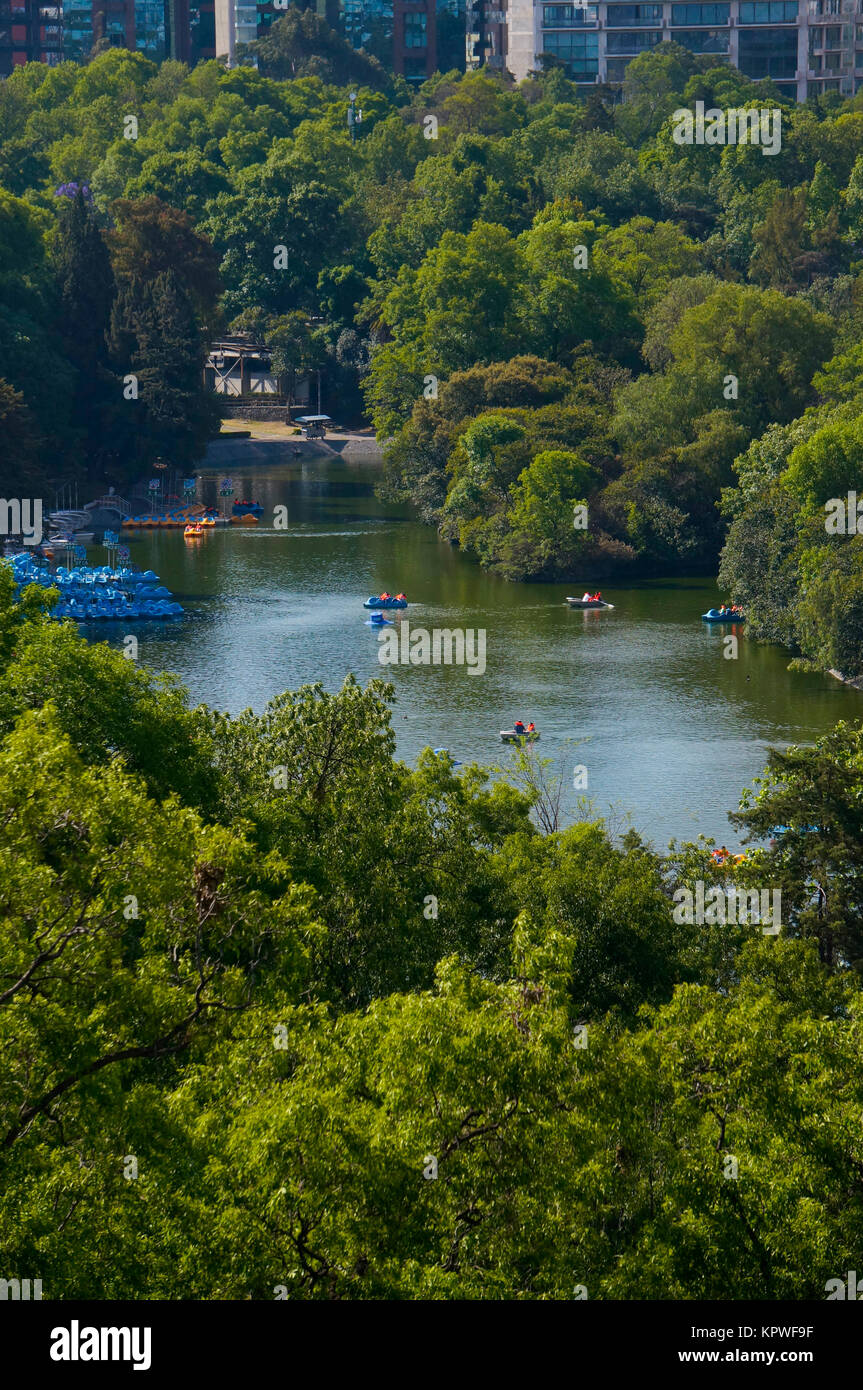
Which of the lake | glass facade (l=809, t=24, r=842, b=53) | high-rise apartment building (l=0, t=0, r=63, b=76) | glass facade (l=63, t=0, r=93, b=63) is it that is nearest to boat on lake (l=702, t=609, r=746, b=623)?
the lake

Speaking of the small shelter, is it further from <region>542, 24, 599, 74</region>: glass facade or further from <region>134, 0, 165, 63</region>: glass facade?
<region>134, 0, 165, 63</region>: glass facade

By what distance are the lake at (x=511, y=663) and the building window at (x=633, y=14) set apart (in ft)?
259

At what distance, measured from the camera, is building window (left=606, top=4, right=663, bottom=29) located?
5694 inches

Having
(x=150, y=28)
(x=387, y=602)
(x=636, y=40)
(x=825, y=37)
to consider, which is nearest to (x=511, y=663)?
(x=387, y=602)

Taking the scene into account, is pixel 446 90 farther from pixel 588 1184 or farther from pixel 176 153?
pixel 588 1184

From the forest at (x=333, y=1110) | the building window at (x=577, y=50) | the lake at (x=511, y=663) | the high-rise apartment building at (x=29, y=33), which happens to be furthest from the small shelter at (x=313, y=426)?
the forest at (x=333, y=1110)

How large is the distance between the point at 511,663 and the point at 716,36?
103291mm

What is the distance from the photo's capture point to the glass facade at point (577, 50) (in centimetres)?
14688

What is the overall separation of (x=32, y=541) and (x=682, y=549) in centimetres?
2402

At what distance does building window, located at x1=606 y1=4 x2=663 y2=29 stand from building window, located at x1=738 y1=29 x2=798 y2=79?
21.7 feet

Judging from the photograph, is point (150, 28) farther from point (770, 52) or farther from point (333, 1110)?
point (333, 1110)

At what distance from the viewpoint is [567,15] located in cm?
14612

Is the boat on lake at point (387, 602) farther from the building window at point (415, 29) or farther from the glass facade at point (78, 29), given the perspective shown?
the building window at point (415, 29)

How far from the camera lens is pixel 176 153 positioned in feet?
394
